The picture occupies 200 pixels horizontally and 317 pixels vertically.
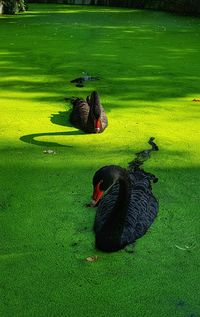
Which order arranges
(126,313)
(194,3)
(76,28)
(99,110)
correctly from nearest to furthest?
(126,313), (99,110), (76,28), (194,3)

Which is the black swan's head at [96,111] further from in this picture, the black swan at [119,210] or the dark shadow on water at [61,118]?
the black swan at [119,210]

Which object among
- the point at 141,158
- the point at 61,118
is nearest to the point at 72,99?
the point at 61,118

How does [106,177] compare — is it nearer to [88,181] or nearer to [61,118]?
[88,181]

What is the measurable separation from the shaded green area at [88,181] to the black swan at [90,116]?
0.06 metres

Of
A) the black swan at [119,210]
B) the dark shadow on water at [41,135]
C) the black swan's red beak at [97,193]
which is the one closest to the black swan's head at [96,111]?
the dark shadow on water at [41,135]

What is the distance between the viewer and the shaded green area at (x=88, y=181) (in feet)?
6.66

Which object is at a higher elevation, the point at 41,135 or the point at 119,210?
the point at 119,210

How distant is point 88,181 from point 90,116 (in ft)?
2.85

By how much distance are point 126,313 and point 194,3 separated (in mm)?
10500

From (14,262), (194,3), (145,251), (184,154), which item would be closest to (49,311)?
(14,262)

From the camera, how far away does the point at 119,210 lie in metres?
2.30

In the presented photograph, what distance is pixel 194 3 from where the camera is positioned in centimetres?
1152

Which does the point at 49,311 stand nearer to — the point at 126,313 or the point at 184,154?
the point at 126,313

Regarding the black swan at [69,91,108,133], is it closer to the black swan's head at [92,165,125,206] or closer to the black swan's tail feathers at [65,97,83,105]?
the black swan's tail feathers at [65,97,83,105]
